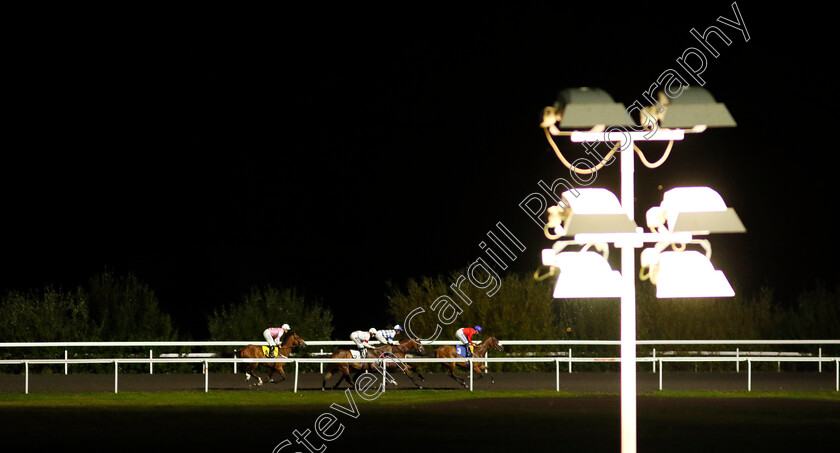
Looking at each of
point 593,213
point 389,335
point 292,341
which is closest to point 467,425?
point 389,335

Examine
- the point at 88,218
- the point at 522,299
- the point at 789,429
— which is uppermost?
the point at 88,218

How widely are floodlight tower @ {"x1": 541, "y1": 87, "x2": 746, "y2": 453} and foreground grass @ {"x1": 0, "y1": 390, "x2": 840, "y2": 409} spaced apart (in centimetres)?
977

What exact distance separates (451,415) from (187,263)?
3102cm

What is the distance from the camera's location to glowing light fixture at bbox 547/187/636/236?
17.3 ft

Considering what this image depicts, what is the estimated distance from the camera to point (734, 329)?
73.4 feet

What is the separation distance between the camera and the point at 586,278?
5.55 m

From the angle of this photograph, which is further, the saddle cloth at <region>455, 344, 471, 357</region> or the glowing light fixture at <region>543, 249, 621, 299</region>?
the saddle cloth at <region>455, 344, 471, 357</region>

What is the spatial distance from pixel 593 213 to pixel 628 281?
0.43m

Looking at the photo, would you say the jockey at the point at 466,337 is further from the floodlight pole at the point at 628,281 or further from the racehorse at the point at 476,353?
the floodlight pole at the point at 628,281

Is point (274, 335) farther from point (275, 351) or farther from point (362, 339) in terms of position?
point (362, 339)

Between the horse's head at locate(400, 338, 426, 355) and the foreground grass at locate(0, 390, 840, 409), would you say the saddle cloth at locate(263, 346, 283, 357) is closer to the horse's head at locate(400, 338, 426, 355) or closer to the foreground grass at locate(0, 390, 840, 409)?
the foreground grass at locate(0, 390, 840, 409)

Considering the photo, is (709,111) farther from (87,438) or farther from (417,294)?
(417,294)

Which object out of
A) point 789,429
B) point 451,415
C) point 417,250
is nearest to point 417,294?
point 451,415

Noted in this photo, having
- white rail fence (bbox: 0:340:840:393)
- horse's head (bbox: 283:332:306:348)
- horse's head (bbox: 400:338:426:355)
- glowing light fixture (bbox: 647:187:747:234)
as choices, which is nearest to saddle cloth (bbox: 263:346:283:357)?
horse's head (bbox: 283:332:306:348)
